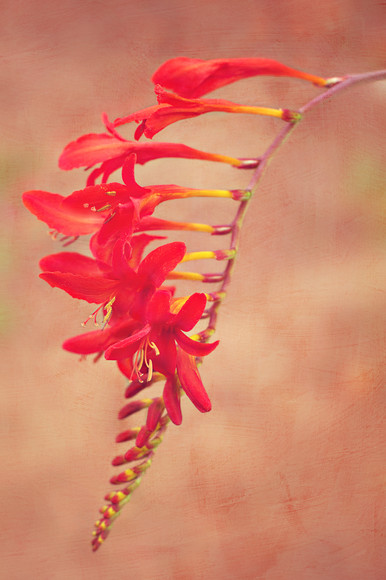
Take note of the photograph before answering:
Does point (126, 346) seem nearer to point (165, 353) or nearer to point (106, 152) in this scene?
point (165, 353)

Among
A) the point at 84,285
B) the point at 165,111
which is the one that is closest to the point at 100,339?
the point at 84,285

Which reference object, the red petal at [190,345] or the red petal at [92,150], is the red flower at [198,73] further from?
the red petal at [190,345]

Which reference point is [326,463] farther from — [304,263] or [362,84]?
[362,84]

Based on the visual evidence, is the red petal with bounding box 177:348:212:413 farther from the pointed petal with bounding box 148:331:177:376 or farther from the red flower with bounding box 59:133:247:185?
the red flower with bounding box 59:133:247:185

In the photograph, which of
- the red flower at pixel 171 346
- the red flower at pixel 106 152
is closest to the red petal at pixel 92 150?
the red flower at pixel 106 152

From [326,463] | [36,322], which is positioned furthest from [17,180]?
[326,463]

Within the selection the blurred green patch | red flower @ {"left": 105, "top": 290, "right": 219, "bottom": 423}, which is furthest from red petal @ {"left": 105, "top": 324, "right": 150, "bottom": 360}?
the blurred green patch

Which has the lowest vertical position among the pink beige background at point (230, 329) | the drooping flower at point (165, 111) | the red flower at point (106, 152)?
the pink beige background at point (230, 329)
